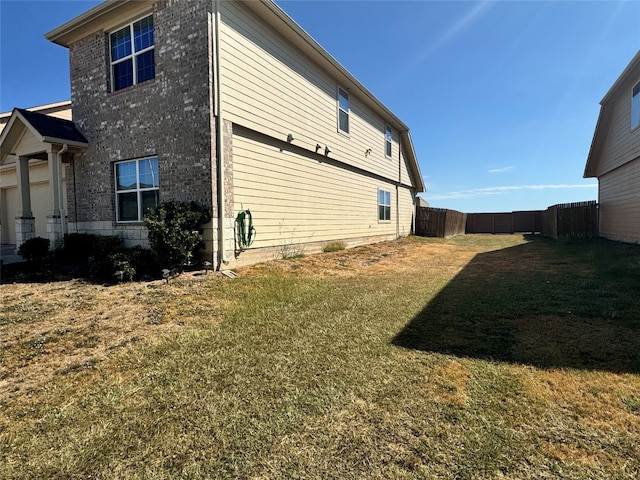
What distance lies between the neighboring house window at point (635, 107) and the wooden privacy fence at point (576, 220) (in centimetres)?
549

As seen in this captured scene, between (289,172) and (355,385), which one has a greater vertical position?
(289,172)

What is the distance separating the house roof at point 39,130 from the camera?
898cm

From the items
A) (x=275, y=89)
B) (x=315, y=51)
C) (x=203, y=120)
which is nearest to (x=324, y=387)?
(x=203, y=120)

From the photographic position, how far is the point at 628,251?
10469 millimetres

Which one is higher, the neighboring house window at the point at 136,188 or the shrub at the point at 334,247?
the neighboring house window at the point at 136,188

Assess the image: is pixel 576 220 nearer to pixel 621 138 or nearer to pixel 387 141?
pixel 621 138

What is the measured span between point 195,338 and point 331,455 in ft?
8.39

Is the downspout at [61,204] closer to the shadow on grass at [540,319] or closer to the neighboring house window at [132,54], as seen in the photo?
the neighboring house window at [132,54]

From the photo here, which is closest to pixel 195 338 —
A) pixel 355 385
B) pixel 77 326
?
pixel 77 326

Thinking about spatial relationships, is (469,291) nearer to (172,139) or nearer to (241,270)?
(241,270)

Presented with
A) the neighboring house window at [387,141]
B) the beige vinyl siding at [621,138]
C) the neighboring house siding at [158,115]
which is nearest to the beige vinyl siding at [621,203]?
the beige vinyl siding at [621,138]

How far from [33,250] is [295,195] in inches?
266

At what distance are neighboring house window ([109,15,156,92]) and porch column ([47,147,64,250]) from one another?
2541mm

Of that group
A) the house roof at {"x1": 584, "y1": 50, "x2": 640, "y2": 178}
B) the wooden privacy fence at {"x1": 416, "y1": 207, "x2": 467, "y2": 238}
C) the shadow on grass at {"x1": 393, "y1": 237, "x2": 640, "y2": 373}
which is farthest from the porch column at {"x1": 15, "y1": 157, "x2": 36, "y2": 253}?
the wooden privacy fence at {"x1": 416, "y1": 207, "x2": 467, "y2": 238}
